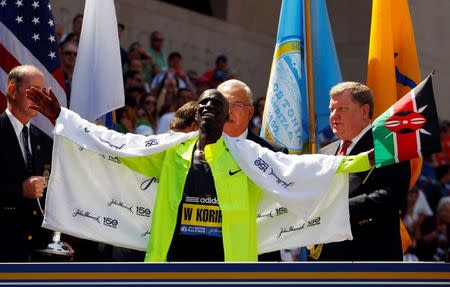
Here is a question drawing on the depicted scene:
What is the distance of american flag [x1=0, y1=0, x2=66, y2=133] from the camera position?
821 cm

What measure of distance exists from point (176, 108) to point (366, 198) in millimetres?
6093

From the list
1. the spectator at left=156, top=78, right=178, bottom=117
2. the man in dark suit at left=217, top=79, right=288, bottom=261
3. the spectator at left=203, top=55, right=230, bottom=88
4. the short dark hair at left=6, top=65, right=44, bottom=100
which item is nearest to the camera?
the short dark hair at left=6, top=65, right=44, bottom=100

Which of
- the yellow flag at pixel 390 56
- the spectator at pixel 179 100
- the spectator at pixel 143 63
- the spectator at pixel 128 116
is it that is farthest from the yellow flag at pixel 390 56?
the spectator at pixel 143 63

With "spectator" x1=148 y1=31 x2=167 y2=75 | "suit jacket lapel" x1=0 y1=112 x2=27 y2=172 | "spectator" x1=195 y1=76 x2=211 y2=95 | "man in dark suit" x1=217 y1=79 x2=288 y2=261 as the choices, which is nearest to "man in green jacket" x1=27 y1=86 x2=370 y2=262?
"suit jacket lapel" x1=0 y1=112 x2=27 y2=172

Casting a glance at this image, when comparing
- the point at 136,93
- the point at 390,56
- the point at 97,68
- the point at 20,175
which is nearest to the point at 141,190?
the point at 20,175

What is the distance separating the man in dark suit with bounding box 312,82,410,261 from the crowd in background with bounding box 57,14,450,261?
3.36 m

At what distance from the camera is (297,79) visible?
8320mm

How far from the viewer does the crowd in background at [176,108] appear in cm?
1170

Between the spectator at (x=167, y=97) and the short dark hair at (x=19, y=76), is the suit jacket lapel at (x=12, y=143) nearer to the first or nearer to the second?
the short dark hair at (x=19, y=76)

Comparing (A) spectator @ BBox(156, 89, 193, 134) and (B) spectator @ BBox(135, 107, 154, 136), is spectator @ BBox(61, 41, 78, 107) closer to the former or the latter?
(B) spectator @ BBox(135, 107, 154, 136)

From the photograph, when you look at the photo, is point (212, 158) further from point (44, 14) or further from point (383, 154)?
point (44, 14)

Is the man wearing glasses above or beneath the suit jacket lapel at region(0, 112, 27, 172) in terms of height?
above

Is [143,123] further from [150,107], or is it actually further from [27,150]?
[27,150]

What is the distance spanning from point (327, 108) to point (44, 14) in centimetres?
219
